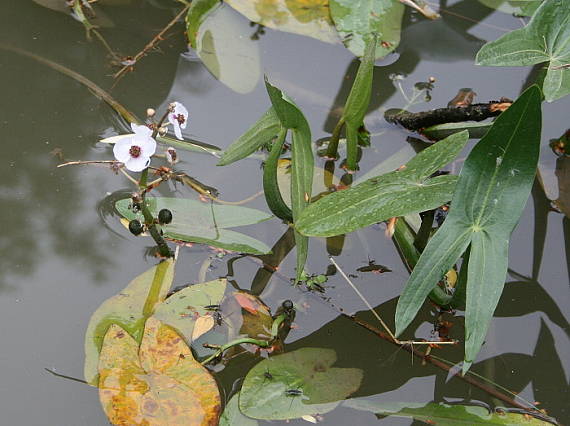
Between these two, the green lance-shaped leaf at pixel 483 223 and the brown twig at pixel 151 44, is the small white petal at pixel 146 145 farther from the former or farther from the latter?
the brown twig at pixel 151 44

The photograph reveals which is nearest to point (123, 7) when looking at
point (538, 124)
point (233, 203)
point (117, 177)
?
point (117, 177)

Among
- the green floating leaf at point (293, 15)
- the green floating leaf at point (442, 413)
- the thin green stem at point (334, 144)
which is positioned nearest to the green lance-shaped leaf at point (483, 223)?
the green floating leaf at point (442, 413)

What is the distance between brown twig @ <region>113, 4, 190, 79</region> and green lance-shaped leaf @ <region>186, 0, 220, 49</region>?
8 centimetres

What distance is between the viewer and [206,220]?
1.83m

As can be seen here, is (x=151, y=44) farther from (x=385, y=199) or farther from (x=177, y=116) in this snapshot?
(x=385, y=199)

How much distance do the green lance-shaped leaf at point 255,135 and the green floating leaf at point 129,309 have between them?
1.16 ft

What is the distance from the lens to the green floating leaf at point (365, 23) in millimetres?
2326

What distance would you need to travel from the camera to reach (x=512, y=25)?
248 centimetres

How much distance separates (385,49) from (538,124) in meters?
1.04

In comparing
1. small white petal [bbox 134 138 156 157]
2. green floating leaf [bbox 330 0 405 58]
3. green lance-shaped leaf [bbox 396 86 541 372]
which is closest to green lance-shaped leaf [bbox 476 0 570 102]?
green lance-shaped leaf [bbox 396 86 541 372]

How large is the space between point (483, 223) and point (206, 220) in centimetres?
71

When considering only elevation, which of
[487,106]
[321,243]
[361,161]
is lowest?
[321,243]

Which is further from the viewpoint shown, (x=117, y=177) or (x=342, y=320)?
(x=117, y=177)

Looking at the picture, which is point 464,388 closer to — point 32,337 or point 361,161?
point 361,161
